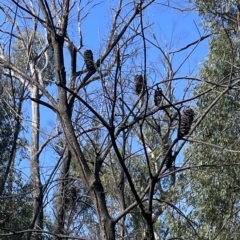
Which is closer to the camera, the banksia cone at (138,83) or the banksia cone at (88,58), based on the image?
the banksia cone at (138,83)

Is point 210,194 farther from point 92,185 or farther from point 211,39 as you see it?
point 92,185

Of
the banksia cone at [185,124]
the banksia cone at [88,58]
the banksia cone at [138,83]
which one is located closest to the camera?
the banksia cone at [185,124]

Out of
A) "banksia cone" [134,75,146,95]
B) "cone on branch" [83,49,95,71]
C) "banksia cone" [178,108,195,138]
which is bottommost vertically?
"banksia cone" [178,108,195,138]

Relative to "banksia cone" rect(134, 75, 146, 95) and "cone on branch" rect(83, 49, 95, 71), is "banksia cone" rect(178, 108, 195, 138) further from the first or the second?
"cone on branch" rect(83, 49, 95, 71)

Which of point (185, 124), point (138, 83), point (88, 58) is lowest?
point (185, 124)

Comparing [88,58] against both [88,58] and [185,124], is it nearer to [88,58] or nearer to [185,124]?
[88,58]

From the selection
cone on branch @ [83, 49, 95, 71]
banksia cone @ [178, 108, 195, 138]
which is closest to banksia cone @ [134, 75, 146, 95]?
cone on branch @ [83, 49, 95, 71]

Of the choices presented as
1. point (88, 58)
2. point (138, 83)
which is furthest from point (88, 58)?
point (138, 83)

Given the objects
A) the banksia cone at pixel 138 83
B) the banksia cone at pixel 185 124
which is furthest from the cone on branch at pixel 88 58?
the banksia cone at pixel 185 124

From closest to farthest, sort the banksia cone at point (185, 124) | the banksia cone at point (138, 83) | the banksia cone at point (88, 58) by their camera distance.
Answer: the banksia cone at point (185, 124) < the banksia cone at point (138, 83) < the banksia cone at point (88, 58)

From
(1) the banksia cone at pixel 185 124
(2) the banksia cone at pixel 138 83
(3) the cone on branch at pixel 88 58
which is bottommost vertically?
(1) the banksia cone at pixel 185 124

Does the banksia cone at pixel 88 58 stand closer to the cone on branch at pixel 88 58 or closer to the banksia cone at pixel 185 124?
the cone on branch at pixel 88 58

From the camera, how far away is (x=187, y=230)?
1094 cm

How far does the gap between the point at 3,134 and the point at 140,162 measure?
572 centimetres
